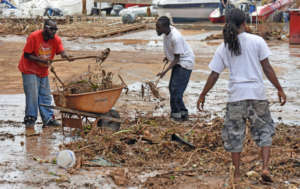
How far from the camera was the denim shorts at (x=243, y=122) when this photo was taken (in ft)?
16.3

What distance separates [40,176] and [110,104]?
196 cm

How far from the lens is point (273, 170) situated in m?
5.50

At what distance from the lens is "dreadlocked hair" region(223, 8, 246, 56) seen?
191 inches

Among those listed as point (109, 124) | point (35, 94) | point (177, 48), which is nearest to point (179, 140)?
point (109, 124)

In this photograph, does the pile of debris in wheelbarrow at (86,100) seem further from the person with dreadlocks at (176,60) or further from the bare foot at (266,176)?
the bare foot at (266,176)

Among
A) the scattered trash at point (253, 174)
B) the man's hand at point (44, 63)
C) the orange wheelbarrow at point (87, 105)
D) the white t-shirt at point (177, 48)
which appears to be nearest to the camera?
the scattered trash at point (253, 174)

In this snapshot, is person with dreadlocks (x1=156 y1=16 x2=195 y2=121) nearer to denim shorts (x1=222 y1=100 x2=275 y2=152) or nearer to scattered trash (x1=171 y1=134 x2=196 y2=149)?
scattered trash (x1=171 y1=134 x2=196 y2=149)

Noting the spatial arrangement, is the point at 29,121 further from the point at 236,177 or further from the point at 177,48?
the point at 236,177

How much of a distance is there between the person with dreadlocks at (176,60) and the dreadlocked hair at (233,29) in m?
2.92

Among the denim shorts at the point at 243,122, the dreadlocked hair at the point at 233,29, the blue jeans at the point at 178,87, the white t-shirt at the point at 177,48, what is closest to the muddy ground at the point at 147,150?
the blue jeans at the point at 178,87

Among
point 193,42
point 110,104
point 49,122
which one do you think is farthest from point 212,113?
point 193,42

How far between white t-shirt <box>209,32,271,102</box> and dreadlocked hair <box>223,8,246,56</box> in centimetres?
6

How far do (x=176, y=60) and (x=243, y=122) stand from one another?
3084 millimetres

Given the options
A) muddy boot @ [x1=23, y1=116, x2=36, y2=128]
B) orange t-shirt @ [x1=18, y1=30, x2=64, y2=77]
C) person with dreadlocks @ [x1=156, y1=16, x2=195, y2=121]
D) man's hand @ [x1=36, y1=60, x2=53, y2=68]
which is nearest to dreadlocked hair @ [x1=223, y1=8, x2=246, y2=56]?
person with dreadlocks @ [x1=156, y1=16, x2=195, y2=121]
